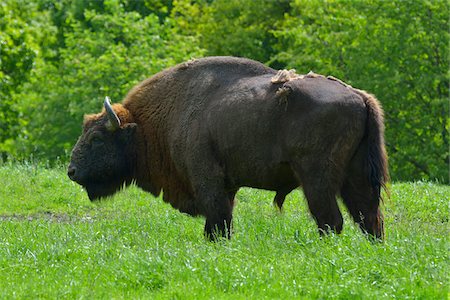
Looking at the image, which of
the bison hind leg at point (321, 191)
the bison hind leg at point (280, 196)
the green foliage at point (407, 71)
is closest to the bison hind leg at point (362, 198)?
the bison hind leg at point (321, 191)

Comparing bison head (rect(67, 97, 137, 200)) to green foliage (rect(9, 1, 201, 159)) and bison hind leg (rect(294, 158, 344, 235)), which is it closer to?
bison hind leg (rect(294, 158, 344, 235))

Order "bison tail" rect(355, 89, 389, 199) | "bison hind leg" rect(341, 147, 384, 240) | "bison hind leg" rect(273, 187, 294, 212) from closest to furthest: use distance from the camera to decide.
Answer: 1. "bison tail" rect(355, 89, 389, 199)
2. "bison hind leg" rect(341, 147, 384, 240)
3. "bison hind leg" rect(273, 187, 294, 212)

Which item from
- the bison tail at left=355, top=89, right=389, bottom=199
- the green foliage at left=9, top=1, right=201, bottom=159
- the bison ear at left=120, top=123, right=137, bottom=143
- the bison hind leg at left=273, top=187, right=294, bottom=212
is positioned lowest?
the green foliage at left=9, top=1, right=201, bottom=159

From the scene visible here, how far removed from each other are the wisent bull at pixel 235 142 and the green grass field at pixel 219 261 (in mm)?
429

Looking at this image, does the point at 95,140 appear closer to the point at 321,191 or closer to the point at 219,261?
the point at 321,191

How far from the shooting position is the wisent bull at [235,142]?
9.52 meters

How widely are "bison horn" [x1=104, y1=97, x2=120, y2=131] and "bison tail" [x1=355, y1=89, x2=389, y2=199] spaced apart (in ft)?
11.1

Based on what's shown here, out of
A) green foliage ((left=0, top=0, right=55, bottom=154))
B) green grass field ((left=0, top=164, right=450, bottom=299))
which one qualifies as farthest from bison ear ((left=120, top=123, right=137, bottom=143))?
green foliage ((left=0, top=0, right=55, bottom=154))

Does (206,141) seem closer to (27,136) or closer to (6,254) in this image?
(6,254)

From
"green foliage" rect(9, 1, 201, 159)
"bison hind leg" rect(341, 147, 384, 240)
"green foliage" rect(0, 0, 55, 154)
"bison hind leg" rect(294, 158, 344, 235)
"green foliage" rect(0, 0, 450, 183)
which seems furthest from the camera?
"green foliage" rect(9, 1, 201, 159)

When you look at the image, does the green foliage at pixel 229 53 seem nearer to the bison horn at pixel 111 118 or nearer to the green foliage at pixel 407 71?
the green foliage at pixel 407 71

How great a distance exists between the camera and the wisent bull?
952 cm

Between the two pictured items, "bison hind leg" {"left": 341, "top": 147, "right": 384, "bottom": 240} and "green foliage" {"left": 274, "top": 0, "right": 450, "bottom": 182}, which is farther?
"green foliage" {"left": 274, "top": 0, "right": 450, "bottom": 182}

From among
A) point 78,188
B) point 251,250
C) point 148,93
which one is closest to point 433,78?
point 78,188
